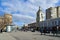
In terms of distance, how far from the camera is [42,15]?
6865 inches

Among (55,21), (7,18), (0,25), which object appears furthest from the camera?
(7,18)

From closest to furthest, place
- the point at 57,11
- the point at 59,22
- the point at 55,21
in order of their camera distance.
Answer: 1. the point at 59,22
2. the point at 55,21
3. the point at 57,11

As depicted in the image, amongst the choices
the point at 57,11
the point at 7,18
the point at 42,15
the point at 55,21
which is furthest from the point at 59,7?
the point at 55,21

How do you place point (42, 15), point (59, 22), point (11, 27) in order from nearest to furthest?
point (59, 22)
point (11, 27)
point (42, 15)

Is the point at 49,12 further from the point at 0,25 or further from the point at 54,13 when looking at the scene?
the point at 0,25

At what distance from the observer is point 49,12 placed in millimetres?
146250

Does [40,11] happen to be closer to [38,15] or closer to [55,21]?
[38,15]

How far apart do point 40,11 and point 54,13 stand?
35.3 m

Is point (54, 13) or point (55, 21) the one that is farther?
point (54, 13)

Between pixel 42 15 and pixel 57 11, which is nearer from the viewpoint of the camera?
pixel 57 11

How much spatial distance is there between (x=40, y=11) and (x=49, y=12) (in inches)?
1216

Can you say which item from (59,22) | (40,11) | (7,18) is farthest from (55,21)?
(40,11)

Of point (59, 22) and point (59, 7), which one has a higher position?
point (59, 7)

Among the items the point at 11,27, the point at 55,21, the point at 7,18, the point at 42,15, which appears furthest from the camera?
the point at 42,15
